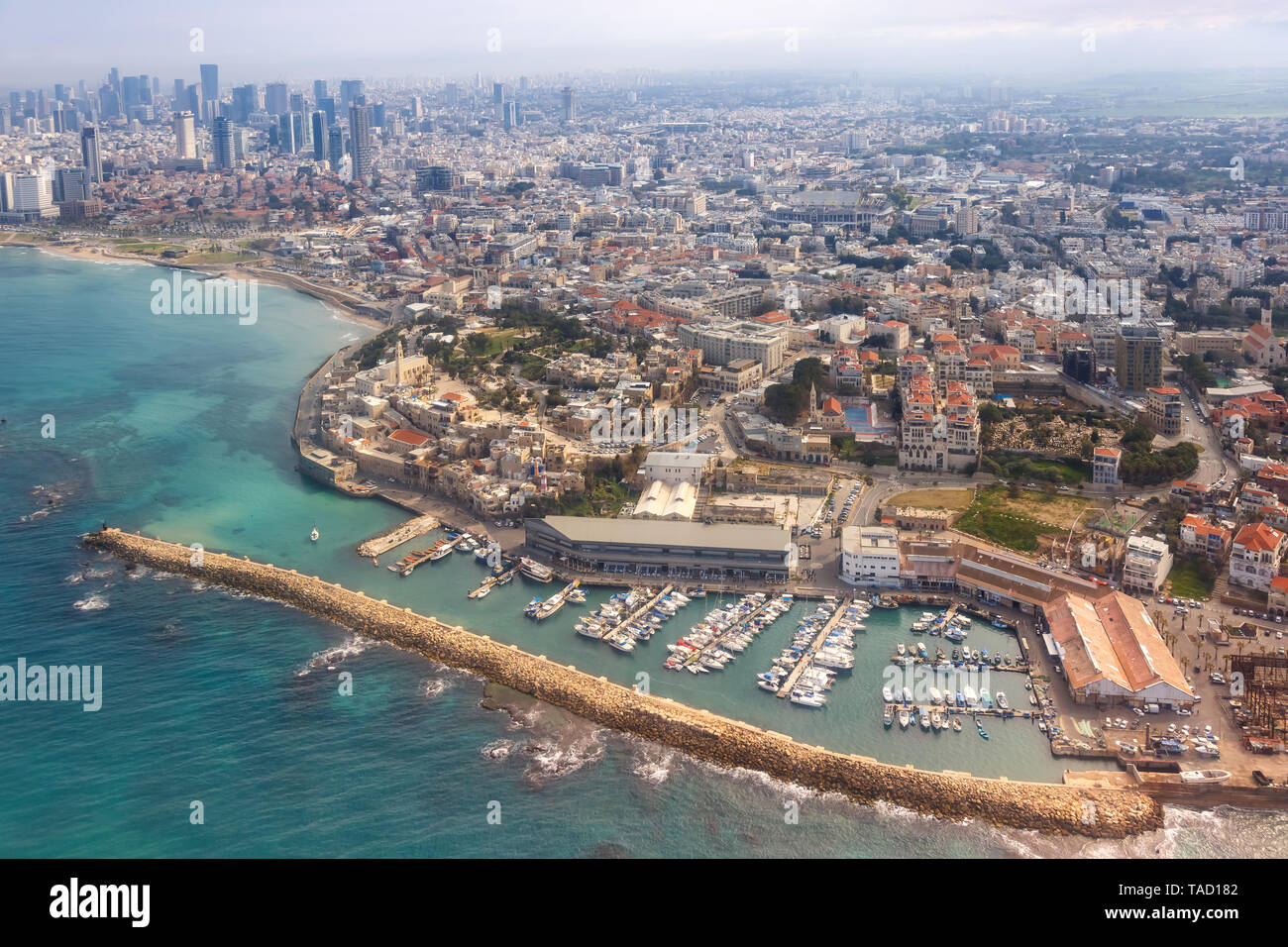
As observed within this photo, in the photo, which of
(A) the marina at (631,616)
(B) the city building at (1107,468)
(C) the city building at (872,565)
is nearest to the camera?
(A) the marina at (631,616)

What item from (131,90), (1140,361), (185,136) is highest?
(131,90)

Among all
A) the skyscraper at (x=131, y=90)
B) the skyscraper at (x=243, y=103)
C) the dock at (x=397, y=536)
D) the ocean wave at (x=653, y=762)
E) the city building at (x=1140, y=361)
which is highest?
the skyscraper at (x=131, y=90)

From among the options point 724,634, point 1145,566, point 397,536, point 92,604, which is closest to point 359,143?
point 397,536

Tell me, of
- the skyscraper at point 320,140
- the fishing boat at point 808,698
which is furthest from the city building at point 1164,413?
the skyscraper at point 320,140

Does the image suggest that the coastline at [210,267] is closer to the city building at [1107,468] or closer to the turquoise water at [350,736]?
the turquoise water at [350,736]

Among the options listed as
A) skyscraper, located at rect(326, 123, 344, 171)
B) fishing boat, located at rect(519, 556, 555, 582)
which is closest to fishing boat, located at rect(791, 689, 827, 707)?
fishing boat, located at rect(519, 556, 555, 582)

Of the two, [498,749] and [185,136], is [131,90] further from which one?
[498,749]
